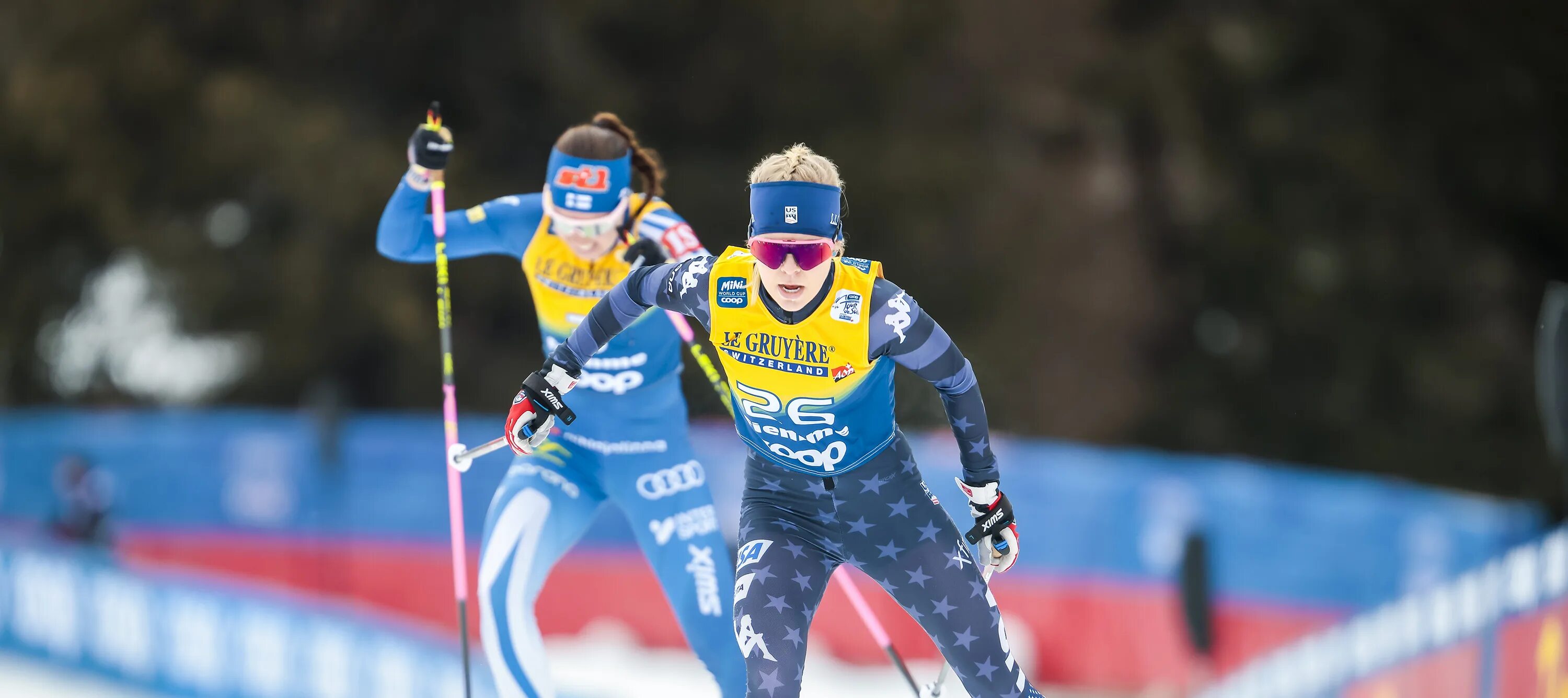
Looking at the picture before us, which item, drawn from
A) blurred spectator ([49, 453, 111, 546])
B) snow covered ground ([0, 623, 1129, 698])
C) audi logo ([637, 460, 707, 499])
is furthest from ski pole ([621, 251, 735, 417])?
blurred spectator ([49, 453, 111, 546])

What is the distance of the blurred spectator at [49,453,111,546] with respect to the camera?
11242 mm

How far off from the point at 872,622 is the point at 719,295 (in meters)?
1.57

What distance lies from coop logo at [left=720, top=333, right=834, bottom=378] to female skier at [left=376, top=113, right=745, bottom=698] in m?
0.92

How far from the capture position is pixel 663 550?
5172mm

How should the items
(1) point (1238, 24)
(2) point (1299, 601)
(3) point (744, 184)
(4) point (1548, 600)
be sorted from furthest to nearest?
(1) point (1238, 24)
(3) point (744, 184)
(2) point (1299, 601)
(4) point (1548, 600)

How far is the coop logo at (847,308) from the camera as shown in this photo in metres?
4.12

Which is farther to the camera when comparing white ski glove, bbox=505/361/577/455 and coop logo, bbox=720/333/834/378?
white ski glove, bbox=505/361/577/455

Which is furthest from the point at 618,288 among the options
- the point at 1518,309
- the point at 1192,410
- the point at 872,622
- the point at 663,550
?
the point at 1518,309

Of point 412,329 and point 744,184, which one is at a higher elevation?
point 744,184

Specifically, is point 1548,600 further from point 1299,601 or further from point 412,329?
point 412,329

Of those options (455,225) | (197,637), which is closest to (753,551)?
(455,225)

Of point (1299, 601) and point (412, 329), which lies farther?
point (412, 329)

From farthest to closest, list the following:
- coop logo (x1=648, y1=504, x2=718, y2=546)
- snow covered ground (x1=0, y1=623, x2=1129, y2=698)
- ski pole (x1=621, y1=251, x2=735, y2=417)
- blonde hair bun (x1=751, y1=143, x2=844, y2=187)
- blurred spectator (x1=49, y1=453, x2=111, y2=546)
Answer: blurred spectator (x1=49, y1=453, x2=111, y2=546) → snow covered ground (x1=0, y1=623, x2=1129, y2=698) → ski pole (x1=621, y1=251, x2=735, y2=417) → coop logo (x1=648, y1=504, x2=718, y2=546) → blonde hair bun (x1=751, y1=143, x2=844, y2=187)

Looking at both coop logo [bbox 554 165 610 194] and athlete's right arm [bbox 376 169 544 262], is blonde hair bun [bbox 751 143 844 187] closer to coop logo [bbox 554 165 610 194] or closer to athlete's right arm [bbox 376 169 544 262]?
coop logo [bbox 554 165 610 194]
